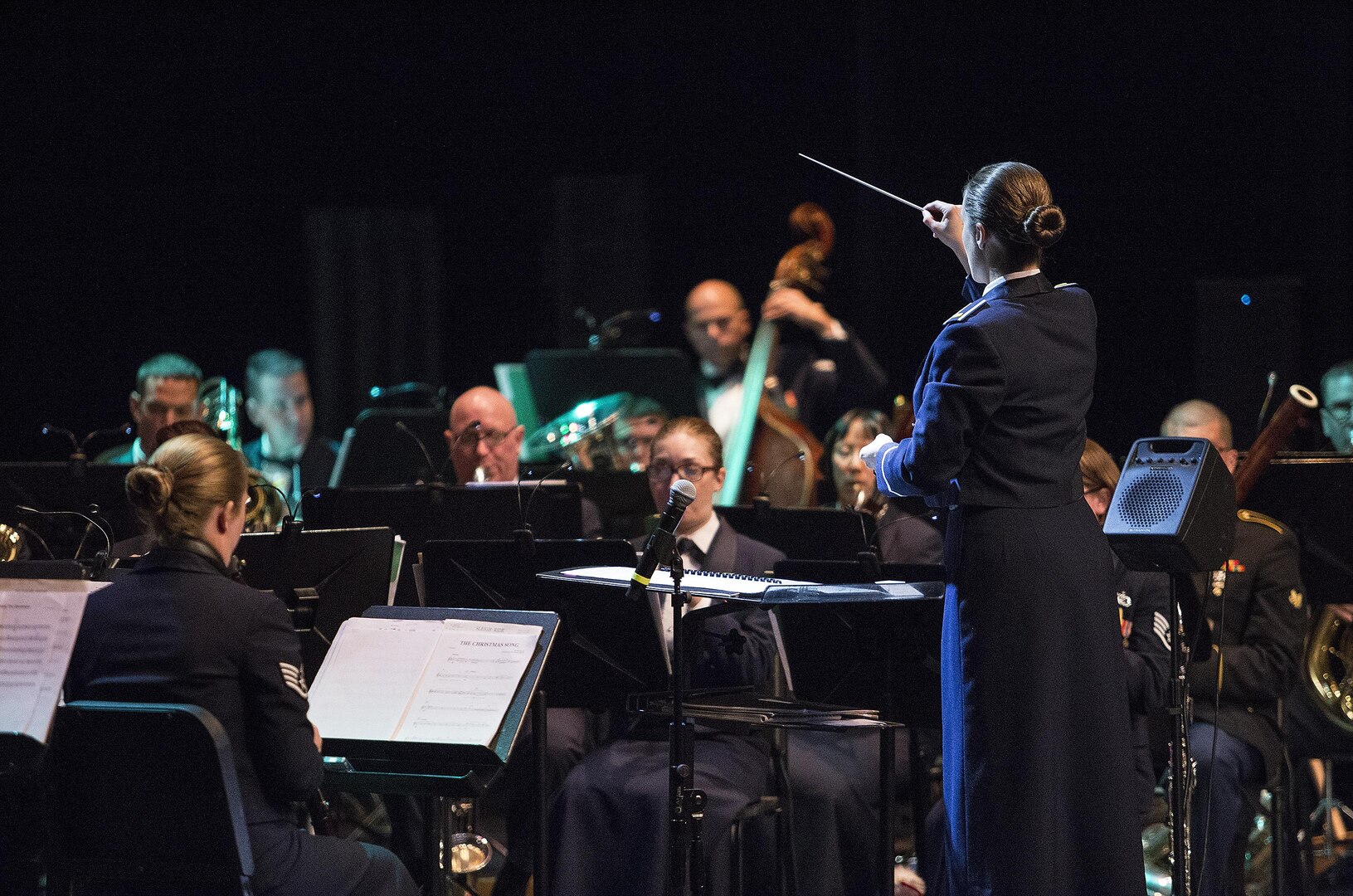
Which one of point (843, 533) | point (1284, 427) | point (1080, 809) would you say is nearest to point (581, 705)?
point (843, 533)

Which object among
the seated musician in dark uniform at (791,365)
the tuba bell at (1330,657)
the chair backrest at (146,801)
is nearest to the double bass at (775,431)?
the seated musician in dark uniform at (791,365)

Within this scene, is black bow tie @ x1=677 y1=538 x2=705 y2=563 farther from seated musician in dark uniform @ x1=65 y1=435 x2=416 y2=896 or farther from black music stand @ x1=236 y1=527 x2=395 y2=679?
seated musician in dark uniform @ x1=65 y1=435 x2=416 y2=896

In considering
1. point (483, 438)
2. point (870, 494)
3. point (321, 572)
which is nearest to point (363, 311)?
point (483, 438)

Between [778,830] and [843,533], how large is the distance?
88cm

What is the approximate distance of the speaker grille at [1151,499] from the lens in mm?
3365

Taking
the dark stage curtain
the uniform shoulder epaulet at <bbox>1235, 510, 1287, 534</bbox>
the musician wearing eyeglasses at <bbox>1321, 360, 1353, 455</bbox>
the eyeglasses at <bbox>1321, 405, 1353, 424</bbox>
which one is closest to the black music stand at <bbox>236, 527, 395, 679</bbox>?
the uniform shoulder epaulet at <bbox>1235, 510, 1287, 534</bbox>

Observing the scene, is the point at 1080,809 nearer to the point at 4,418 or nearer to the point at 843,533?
the point at 843,533

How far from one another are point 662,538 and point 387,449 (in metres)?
3.00

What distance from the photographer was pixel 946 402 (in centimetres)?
295

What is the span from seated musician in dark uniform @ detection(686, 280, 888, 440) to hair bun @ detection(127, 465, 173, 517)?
3612 millimetres

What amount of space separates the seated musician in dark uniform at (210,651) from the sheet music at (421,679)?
0.29 metres

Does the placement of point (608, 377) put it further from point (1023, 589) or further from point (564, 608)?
point (1023, 589)

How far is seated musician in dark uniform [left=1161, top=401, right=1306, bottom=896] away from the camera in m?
4.25

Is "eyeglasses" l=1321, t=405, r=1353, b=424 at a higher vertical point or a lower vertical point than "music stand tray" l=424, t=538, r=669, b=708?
higher
